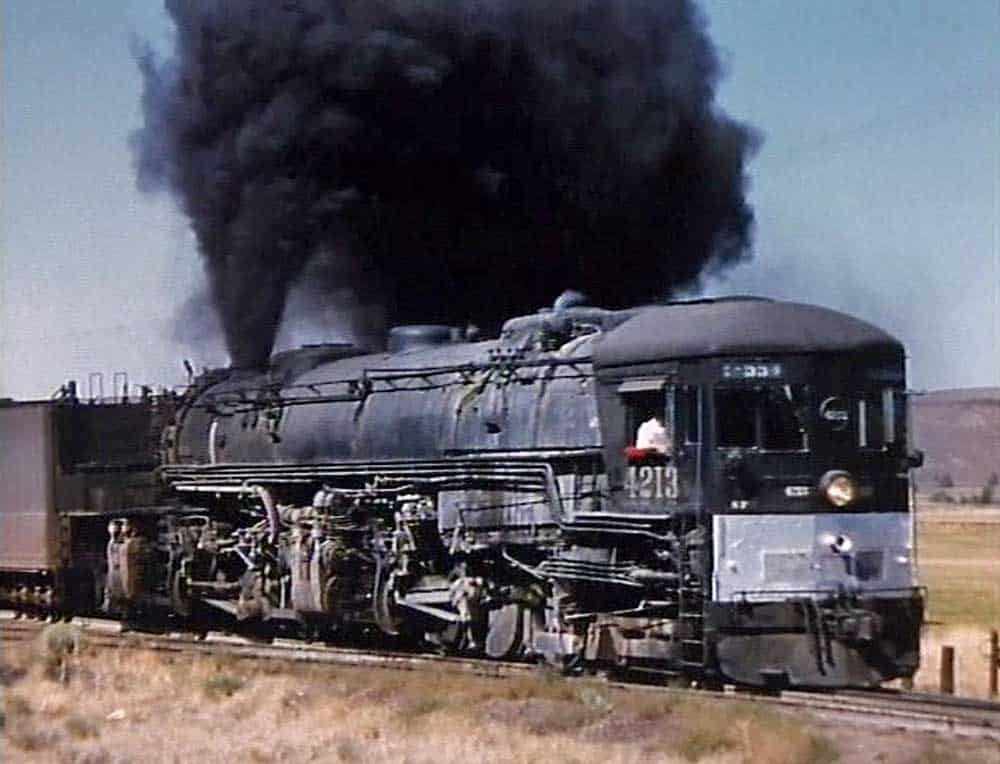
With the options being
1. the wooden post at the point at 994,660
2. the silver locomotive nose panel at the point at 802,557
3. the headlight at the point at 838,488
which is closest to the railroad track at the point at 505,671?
the wooden post at the point at 994,660

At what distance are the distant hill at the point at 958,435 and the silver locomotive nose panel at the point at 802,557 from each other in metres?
0.31

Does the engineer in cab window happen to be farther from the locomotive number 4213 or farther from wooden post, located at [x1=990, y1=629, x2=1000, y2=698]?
wooden post, located at [x1=990, y1=629, x2=1000, y2=698]

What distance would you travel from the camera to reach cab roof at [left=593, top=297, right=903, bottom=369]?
655 cm

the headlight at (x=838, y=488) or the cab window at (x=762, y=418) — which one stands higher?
the cab window at (x=762, y=418)

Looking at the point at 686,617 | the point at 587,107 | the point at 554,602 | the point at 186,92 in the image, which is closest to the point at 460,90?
the point at 587,107

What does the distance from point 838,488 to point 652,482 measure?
0.75 metres

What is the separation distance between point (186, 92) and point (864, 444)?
17.1 feet

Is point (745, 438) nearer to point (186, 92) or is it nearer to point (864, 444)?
point (864, 444)

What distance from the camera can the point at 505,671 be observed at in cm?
706

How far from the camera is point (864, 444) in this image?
258 inches

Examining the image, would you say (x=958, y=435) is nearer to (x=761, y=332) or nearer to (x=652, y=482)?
(x=761, y=332)

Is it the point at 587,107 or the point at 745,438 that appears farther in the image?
the point at 587,107

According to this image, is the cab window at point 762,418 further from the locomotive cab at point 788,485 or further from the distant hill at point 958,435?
the distant hill at point 958,435

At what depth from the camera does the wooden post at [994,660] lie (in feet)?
19.5
